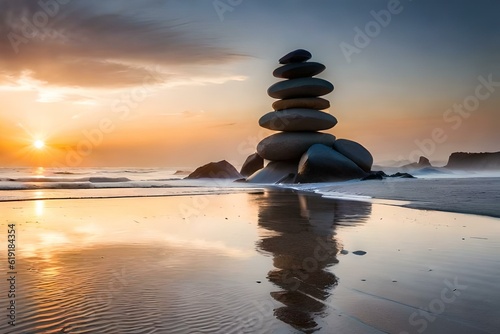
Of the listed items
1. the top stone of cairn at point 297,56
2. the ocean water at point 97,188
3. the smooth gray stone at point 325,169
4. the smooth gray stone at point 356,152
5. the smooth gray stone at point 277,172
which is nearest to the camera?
the ocean water at point 97,188

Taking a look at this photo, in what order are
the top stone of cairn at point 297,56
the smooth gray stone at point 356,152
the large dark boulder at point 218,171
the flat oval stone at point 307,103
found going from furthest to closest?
the large dark boulder at point 218,171, the flat oval stone at point 307,103, the top stone of cairn at point 297,56, the smooth gray stone at point 356,152

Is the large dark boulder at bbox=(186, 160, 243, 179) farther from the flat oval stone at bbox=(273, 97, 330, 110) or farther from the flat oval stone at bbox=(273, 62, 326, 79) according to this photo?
the flat oval stone at bbox=(273, 62, 326, 79)

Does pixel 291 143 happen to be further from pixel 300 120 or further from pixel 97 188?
pixel 97 188

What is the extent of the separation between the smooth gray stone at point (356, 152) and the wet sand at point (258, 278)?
22222mm

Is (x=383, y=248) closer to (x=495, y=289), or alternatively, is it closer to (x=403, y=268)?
(x=403, y=268)

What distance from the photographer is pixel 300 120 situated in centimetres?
3081

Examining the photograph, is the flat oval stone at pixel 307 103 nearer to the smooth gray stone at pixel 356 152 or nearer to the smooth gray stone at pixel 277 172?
the smooth gray stone at pixel 356 152

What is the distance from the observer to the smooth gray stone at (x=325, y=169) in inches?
1076

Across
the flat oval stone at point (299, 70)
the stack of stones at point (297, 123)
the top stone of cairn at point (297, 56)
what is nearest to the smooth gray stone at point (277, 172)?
the stack of stones at point (297, 123)

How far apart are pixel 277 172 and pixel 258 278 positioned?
27303 mm

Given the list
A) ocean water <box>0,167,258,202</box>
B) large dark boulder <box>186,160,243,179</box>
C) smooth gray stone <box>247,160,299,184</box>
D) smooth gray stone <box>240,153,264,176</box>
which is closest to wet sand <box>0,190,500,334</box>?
ocean water <box>0,167,258,202</box>

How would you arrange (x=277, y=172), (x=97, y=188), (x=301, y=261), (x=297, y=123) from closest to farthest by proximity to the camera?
1. (x=301, y=261)
2. (x=97, y=188)
3. (x=297, y=123)
4. (x=277, y=172)

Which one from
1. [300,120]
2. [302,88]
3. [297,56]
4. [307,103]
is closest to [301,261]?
[300,120]

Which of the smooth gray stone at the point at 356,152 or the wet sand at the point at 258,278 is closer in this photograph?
the wet sand at the point at 258,278
